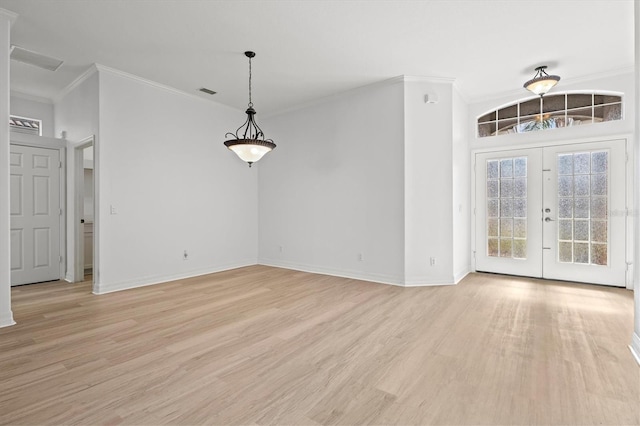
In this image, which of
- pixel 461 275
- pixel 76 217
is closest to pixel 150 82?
pixel 76 217

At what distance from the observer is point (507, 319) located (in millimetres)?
3281

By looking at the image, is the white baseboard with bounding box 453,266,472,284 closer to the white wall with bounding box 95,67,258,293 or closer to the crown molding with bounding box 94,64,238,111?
the white wall with bounding box 95,67,258,293

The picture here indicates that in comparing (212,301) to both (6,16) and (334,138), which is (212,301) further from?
(6,16)

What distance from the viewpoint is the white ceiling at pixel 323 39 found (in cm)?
309

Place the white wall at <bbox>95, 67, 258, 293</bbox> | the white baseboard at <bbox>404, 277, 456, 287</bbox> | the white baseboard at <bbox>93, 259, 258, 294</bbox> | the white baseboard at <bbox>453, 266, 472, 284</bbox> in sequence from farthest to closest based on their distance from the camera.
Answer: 1. the white baseboard at <bbox>453, 266, 472, 284</bbox>
2. the white baseboard at <bbox>404, 277, 456, 287</bbox>
3. the white wall at <bbox>95, 67, 258, 293</bbox>
4. the white baseboard at <bbox>93, 259, 258, 294</bbox>

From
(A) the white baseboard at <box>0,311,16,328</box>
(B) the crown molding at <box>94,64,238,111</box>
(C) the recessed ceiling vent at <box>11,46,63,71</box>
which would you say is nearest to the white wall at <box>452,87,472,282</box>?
(B) the crown molding at <box>94,64,238,111</box>

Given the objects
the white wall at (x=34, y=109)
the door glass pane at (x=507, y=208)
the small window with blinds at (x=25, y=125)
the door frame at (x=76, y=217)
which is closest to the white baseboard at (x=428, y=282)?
the door glass pane at (x=507, y=208)

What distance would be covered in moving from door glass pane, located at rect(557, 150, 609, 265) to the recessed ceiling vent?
7476 mm

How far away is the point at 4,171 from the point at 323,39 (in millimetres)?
3613

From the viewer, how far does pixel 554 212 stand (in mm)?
4922

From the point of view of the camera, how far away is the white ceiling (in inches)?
121

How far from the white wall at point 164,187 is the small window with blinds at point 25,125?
2391 millimetres

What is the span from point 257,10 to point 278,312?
10.4ft

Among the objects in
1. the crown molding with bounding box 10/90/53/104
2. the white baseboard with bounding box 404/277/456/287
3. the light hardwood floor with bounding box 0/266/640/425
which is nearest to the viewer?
the light hardwood floor with bounding box 0/266/640/425
